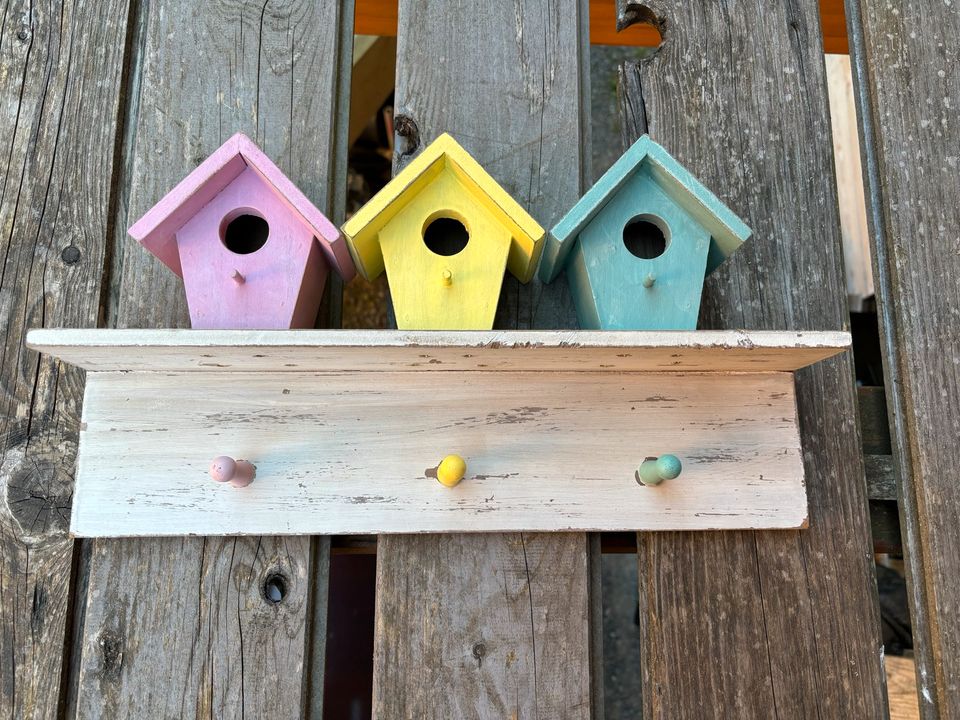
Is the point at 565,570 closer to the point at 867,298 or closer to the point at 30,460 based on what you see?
the point at 30,460

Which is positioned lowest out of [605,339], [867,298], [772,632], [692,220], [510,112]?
[772,632]

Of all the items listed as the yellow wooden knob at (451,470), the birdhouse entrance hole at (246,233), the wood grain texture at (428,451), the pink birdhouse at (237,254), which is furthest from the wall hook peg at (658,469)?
the birdhouse entrance hole at (246,233)

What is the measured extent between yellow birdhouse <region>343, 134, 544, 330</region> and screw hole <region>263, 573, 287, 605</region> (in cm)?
43

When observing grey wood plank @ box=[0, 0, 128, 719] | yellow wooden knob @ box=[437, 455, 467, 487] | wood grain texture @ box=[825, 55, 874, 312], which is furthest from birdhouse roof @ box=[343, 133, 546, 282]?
wood grain texture @ box=[825, 55, 874, 312]

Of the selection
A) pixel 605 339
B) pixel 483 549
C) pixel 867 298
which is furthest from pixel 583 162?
pixel 867 298

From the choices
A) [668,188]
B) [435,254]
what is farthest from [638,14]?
[435,254]

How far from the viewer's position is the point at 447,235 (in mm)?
1108

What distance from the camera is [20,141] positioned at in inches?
46.3

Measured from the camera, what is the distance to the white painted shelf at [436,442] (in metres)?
1.01

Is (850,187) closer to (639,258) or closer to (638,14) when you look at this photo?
(638,14)

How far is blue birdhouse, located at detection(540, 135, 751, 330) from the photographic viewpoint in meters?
0.98

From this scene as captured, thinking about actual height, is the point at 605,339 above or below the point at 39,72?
below

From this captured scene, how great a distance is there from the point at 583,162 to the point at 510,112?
0.52 feet

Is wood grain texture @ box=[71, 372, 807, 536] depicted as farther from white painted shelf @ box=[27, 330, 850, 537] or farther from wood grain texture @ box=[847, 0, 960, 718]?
wood grain texture @ box=[847, 0, 960, 718]
